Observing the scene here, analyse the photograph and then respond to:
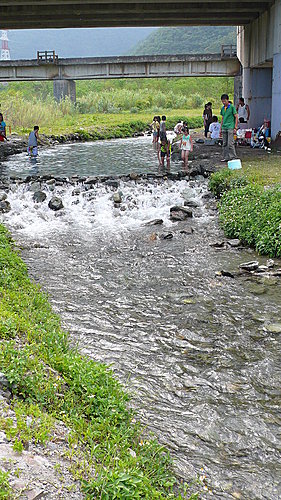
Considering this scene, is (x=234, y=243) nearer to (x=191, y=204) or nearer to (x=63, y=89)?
(x=191, y=204)

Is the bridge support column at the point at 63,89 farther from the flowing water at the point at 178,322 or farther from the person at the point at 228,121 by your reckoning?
the flowing water at the point at 178,322

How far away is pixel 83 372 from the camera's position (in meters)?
5.57

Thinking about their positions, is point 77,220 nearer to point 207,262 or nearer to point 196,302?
point 207,262

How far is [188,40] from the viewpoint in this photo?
17188 cm

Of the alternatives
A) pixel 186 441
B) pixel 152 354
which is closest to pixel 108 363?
pixel 152 354

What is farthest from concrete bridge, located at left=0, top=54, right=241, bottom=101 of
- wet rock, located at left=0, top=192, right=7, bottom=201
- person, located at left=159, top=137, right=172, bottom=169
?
wet rock, located at left=0, top=192, right=7, bottom=201

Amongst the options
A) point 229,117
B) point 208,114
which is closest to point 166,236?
point 229,117

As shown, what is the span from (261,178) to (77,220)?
213 inches

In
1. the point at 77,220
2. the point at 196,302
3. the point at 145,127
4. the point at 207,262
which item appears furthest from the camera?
the point at 145,127

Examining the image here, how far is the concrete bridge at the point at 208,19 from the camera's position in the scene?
24284 millimetres

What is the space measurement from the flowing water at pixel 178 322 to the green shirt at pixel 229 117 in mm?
3956

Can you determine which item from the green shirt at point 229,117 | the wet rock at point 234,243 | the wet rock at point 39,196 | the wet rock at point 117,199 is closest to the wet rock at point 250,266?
the wet rock at point 234,243

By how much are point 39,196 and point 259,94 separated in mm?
19518

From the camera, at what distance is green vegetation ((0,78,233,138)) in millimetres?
42250
